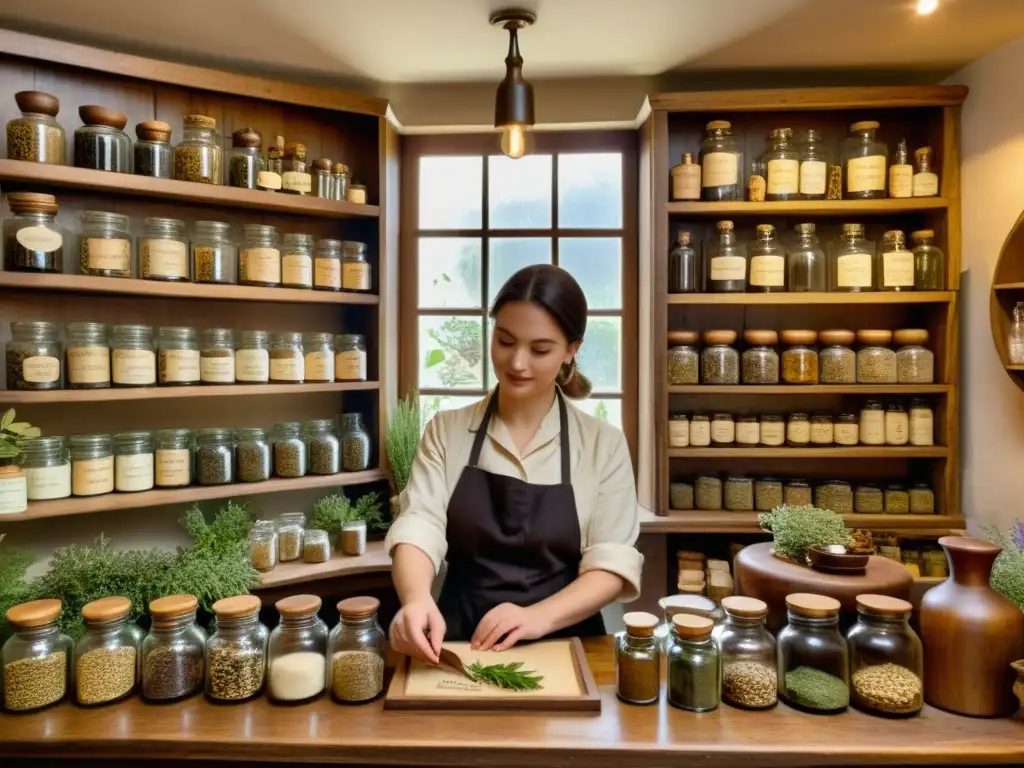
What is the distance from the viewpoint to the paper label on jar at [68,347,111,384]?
1.86 meters

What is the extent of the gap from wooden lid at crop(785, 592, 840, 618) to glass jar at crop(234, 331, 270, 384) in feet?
5.50

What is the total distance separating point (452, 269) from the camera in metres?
2.61

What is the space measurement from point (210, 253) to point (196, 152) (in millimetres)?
295

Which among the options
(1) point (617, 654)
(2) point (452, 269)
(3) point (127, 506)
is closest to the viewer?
(1) point (617, 654)

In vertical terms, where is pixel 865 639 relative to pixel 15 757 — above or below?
above

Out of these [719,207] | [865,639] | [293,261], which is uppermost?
[719,207]

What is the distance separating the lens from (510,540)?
1384 millimetres

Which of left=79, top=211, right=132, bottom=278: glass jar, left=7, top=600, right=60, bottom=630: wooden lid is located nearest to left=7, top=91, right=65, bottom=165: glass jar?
left=79, top=211, right=132, bottom=278: glass jar

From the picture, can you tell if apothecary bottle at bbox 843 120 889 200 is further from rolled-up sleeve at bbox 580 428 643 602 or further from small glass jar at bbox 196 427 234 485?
small glass jar at bbox 196 427 234 485

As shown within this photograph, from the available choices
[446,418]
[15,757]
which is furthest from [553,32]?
[15,757]

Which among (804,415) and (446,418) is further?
(804,415)

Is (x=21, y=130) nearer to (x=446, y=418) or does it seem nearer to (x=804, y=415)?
(x=446, y=418)

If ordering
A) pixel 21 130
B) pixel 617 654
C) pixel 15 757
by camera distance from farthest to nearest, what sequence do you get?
pixel 21 130 < pixel 617 654 < pixel 15 757

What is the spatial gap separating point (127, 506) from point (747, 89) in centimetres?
240
